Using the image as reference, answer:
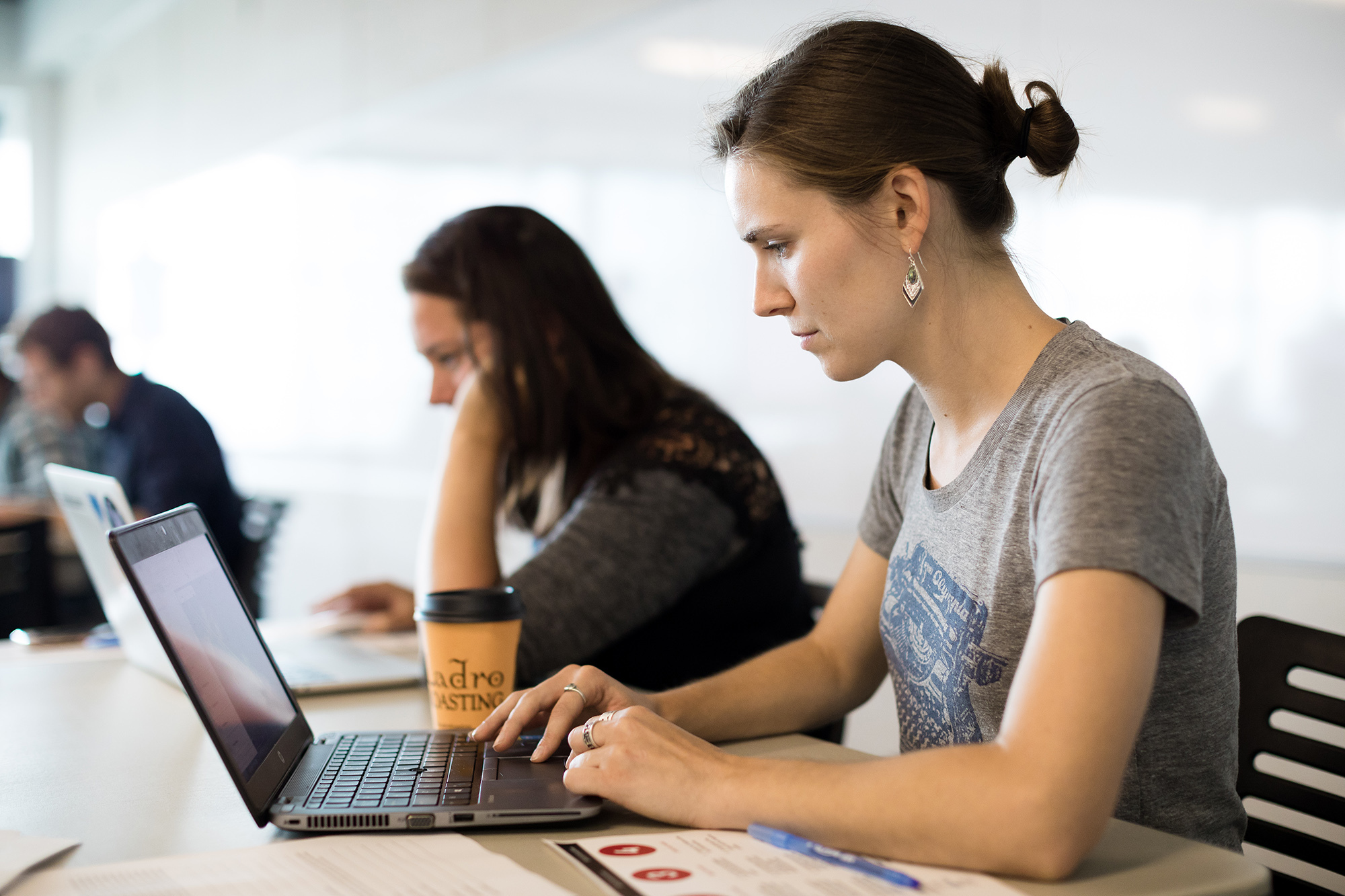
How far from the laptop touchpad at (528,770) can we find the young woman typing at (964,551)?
0.04 feet

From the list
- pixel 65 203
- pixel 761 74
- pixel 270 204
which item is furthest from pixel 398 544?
pixel 65 203

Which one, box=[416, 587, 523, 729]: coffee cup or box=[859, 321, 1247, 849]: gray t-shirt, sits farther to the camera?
box=[416, 587, 523, 729]: coffee cup

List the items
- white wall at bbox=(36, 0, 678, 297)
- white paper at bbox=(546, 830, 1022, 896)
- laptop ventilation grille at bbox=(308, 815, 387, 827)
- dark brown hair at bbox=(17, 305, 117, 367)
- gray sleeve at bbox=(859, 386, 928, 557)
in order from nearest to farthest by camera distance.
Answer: white paper at bbox=(546, 830, 1022, 896) < laptop ventilation grille at bbox=(308, 815, 387, 827) < gray sleeve at bbox=(859, 386, 928, 557) < dark brown hair at bbox=(17, 305, 117, 367) < white wall at bbox=(36, 0, 678, 297)

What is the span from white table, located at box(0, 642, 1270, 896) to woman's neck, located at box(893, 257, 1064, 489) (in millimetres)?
333

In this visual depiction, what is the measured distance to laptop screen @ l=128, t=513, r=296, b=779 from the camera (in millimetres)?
742

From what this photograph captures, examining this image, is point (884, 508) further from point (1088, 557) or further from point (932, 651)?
point (1088, 557)

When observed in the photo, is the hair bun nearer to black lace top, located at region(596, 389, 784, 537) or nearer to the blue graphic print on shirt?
the blue graphic print on shirt

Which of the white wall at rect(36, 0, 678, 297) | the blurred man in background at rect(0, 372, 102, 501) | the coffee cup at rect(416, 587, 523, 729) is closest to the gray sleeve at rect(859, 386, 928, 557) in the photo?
the coffee cup at rect(416, 587, 523, 729)

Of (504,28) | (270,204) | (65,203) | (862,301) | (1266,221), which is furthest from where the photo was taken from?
(65,203)

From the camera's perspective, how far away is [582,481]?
1.53m

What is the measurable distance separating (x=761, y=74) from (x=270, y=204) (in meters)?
4.26

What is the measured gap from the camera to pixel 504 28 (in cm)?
336

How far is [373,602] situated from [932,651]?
42.7 inches

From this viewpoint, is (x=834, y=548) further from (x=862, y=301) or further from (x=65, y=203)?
(x=65, y=203)
